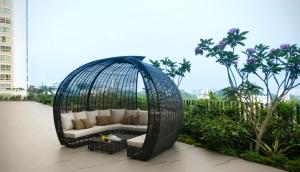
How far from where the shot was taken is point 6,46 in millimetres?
44125

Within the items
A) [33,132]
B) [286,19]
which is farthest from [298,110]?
[33,132]

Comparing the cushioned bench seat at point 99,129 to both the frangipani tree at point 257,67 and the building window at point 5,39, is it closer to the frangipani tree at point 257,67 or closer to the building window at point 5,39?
the frangipani tree at point 257,67

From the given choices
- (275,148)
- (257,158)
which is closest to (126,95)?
(257,158)

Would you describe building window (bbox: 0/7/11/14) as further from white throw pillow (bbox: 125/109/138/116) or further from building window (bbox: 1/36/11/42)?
white throw pillow (bbox: 125/109/138/116)

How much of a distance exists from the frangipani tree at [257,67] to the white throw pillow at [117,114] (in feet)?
12.1

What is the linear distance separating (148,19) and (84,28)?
859 centimetres

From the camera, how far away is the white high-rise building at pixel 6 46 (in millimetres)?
43656

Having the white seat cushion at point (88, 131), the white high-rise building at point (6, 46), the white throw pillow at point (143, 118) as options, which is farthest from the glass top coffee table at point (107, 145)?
the white high-rise building at point (6, 46)

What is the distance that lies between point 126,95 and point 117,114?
1092 millimetres

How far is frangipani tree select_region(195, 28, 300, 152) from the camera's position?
665 centimetres

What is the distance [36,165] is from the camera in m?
5.77

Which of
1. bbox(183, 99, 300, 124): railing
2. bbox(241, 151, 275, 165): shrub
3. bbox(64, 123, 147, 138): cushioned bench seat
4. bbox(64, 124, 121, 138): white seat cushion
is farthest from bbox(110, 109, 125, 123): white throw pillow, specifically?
bbox(241, 151, 275, 165): shrub

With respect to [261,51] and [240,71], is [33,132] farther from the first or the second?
[261,51]

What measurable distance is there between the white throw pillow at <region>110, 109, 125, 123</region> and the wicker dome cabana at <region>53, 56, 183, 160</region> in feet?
2.40
